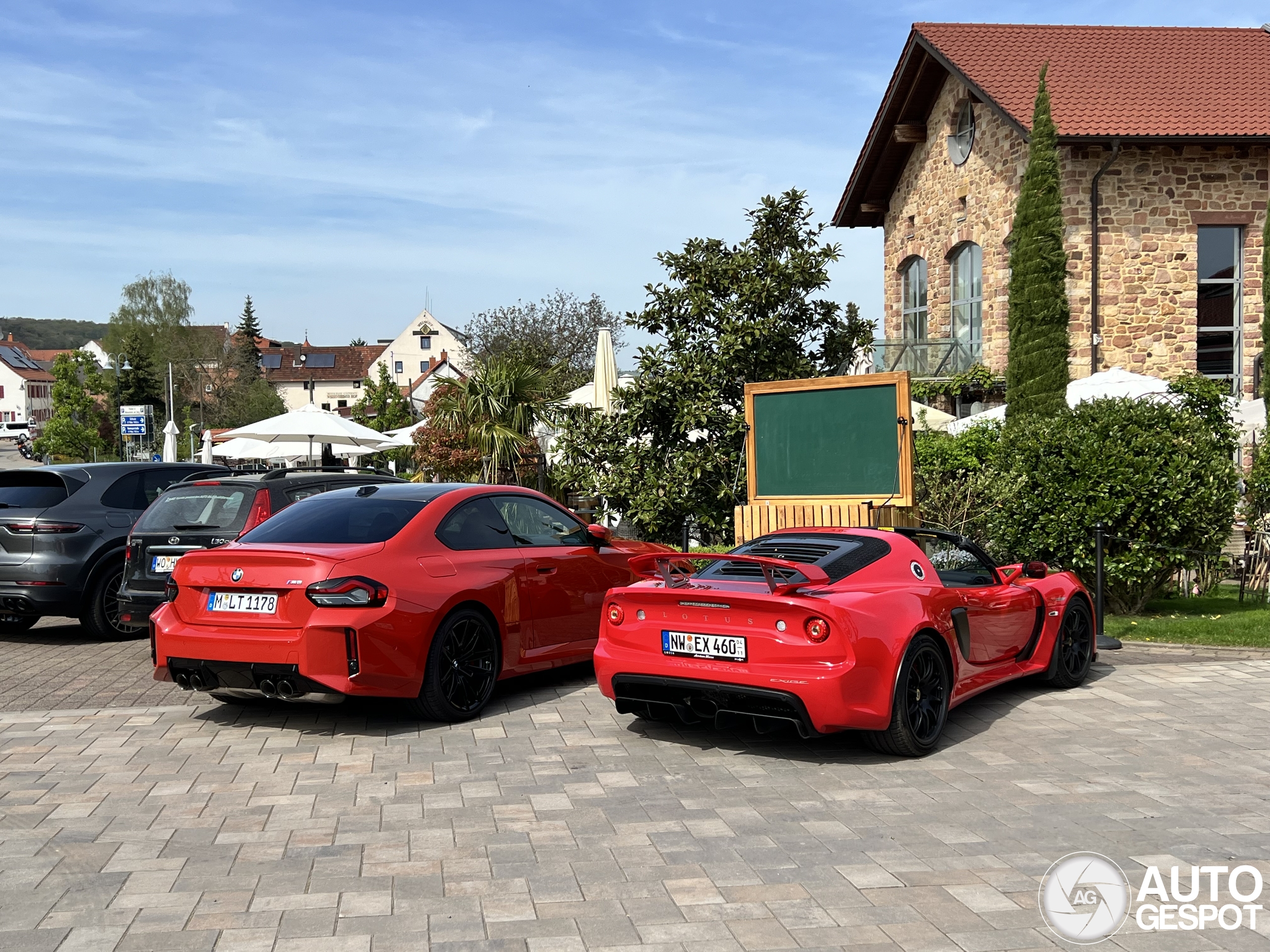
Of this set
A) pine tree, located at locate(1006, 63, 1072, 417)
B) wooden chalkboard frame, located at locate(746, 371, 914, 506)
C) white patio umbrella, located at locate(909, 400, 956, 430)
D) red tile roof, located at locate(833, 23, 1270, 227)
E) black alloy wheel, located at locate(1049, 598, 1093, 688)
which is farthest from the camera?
red tile roof, located at locate(833, 23, 1270, 227)

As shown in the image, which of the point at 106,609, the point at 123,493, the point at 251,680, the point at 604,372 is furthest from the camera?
the point at 604,372

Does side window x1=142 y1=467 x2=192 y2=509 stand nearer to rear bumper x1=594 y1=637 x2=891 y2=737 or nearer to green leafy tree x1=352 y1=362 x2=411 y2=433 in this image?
rear bumper x1=594 y1=637 x2=891 y2=737

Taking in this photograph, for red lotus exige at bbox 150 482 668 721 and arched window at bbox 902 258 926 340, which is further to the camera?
arched window at bbox 902 258 926 340

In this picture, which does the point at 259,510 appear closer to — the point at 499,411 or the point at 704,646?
the point at 704,646

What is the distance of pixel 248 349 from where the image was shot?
10962 cm

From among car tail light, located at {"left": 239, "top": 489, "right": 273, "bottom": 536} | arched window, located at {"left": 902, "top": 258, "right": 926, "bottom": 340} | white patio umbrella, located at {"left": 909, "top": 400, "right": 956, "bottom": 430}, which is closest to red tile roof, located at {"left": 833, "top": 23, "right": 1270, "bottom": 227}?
arched window, located at {"left": 902, "top": 258, "right": 926, "bottom": 340}

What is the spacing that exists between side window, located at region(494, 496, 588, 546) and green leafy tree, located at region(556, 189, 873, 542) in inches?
176

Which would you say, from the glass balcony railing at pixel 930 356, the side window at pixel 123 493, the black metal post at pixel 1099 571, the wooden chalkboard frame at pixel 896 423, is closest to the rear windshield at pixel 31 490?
the side window at pixel 123 493

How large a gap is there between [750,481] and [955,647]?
552cm

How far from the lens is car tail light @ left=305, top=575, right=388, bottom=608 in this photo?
695 centimetres

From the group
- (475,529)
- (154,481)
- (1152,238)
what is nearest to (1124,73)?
(1152,238)

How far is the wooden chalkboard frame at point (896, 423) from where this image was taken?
11.3 m

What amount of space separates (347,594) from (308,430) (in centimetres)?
1555

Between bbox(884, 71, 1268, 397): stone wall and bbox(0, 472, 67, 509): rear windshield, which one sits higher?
bbox(884, 71, 1268, 397): stone wall
